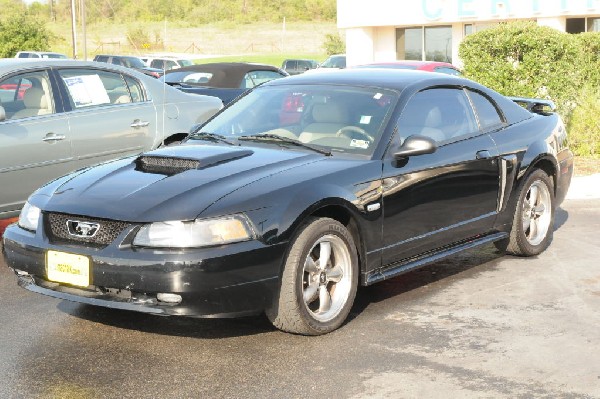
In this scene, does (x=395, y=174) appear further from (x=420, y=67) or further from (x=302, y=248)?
(x=420, y=67)

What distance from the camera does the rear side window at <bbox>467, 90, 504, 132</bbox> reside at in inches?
291

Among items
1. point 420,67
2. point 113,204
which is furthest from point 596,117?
point 113,204

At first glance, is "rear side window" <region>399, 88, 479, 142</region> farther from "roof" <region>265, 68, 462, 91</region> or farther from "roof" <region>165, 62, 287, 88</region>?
"roof" <region>165, 62, 287, 88</region>

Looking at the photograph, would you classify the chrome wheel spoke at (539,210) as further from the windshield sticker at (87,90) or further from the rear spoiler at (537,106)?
the windshield sticker at (87,90)

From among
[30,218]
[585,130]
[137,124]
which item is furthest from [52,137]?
[585,130]

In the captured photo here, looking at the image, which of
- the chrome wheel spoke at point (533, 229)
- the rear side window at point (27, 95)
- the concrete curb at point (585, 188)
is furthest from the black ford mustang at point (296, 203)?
the concrete curb at point (585, 188)

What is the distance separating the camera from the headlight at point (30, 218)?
5848 mm

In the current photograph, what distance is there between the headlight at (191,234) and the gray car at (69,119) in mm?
3164

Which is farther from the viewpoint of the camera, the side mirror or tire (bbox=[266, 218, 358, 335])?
the side mirror

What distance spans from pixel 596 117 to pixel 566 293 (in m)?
7.94

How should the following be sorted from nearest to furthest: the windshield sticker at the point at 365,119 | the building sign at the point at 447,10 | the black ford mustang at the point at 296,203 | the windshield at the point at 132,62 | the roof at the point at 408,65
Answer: the black ford mustang at the point at 296,203, the windshield sticker at the point at 365,119, the roof at the point at 408,65, the building sign at the point at 447,10, the windshield at the point at 132,62

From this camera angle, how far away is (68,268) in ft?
18.1

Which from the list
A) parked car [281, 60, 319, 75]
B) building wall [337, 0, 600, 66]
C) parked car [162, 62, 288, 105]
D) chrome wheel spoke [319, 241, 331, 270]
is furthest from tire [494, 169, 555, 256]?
parked car [281, 60, 319, 75]

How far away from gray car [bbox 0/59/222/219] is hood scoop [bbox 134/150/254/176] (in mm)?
2335
